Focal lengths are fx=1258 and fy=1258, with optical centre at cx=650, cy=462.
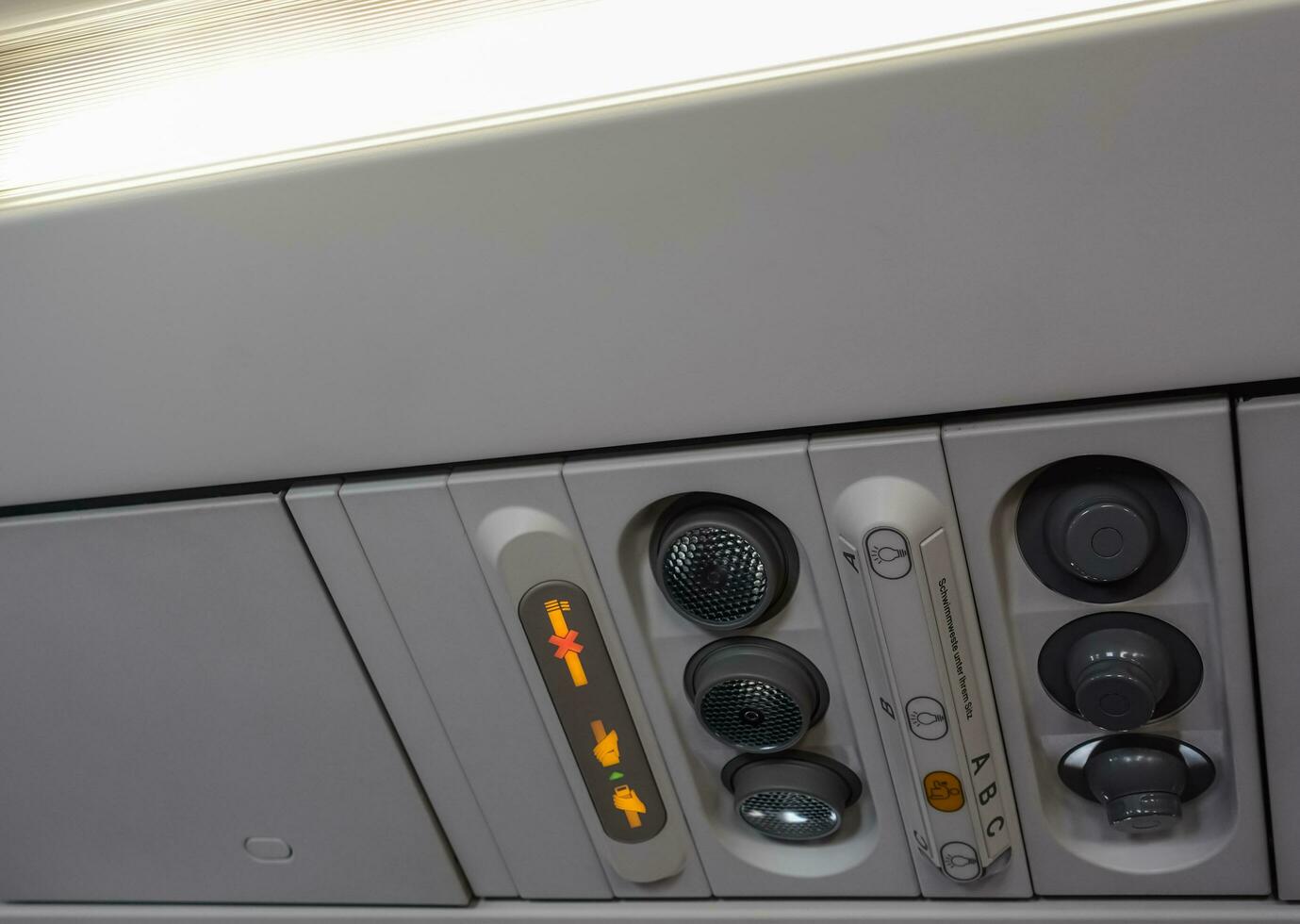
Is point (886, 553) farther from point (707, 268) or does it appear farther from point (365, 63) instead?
point (365, 63)

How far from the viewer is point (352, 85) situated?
0.73m

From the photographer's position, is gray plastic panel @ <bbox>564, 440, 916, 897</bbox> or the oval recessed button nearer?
gray plastic panel @ <bbox>564, 440, 916, 897</bbox>

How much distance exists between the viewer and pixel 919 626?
0.78 meters

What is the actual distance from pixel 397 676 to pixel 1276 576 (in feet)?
2.01

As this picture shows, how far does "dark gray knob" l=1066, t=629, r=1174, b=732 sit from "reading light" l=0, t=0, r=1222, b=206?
0.40 m

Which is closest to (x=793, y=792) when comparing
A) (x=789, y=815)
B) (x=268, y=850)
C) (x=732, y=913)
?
(x=789, y=815)

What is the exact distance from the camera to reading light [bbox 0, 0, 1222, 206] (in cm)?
65

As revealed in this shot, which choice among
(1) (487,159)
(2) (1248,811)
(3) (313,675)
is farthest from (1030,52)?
(3) (313,675)

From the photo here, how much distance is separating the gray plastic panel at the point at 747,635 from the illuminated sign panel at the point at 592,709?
22 mm

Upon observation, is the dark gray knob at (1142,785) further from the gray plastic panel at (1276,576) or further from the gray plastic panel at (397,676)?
the gray plastic panel at (397,676)

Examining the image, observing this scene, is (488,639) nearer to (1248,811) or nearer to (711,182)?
(711,182)

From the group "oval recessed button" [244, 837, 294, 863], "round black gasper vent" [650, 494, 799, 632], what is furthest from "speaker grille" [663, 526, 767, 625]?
"oval recessed button" [244, 837, 294, 863]

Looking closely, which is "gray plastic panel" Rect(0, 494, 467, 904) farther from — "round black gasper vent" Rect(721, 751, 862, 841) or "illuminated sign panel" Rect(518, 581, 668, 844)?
"round black gasper vent" Rect(721, 751, 862, 841)

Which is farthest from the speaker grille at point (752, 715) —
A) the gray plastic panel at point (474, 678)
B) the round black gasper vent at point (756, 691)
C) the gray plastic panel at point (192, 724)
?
the gray plastic panel at point (192, 724)
